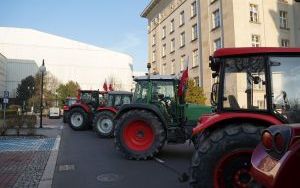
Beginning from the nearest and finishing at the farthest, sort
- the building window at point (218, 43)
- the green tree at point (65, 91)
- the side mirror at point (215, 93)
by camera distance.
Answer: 1. the side mirror at point (215, 93)
2. the building window at point (218, 43)
3. the green tree at point (65, 91)

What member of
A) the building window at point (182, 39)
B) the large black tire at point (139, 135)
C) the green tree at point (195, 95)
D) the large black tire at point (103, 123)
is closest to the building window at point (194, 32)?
the building window at point (182, 39)

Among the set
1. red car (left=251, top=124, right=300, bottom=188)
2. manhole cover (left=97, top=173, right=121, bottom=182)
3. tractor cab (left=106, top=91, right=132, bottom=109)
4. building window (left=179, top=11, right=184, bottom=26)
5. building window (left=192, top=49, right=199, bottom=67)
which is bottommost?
manhole cover (left=97, top=173, right=121, bottom=182)

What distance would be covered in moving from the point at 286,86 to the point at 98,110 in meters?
14.3

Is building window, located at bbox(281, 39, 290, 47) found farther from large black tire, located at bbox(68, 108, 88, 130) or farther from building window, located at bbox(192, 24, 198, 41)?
large black tire, located at bbox(68, 108, 88, 130)

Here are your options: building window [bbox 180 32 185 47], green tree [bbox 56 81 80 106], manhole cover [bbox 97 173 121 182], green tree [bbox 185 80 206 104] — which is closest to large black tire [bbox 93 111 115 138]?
manhole cover [bbox 97 173 121 182]

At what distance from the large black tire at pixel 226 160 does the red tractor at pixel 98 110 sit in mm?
13429

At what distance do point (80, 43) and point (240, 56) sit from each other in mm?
93375

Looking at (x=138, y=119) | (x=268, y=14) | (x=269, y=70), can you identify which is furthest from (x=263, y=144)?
(x=268, y=14)

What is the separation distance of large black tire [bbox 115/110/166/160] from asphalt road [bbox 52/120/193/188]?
1.13ft

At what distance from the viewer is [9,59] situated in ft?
293

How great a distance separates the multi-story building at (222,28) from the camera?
32.0m

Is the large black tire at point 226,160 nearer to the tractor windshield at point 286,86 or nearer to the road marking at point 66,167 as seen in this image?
the tractor windshield at point 286,86

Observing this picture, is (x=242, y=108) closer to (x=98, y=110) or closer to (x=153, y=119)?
(x=153, y=119)

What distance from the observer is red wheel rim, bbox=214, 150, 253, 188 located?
510 centimetres
